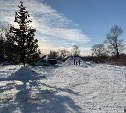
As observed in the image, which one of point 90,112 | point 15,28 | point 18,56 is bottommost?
point 90,112

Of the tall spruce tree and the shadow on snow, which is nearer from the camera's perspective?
the shadow on snow

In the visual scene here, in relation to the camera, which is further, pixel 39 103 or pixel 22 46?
pixel 22 46

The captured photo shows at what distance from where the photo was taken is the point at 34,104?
1334 cm

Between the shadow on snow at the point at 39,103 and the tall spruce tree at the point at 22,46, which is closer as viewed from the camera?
the shadow on snow at the point at 39,103

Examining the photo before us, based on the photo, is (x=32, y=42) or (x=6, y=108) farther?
(x=32, y=42)

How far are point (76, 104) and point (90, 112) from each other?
1.88 meters

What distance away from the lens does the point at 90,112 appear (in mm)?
11344

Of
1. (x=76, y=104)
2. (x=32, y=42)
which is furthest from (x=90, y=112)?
(x=32, y=42)

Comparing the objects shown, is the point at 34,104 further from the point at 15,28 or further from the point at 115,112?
the point at 15,28

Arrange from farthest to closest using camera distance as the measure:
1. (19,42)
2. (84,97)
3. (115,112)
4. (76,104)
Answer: (19,42) → (84,97) → (76,104) → (115,112)

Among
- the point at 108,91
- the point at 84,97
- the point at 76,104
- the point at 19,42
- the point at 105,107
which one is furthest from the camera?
the point at 19,42

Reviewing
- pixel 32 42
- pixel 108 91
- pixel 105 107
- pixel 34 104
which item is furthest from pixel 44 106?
pixel 32 42

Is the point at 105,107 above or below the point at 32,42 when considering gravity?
below

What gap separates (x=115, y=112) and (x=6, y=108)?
15.6ft
